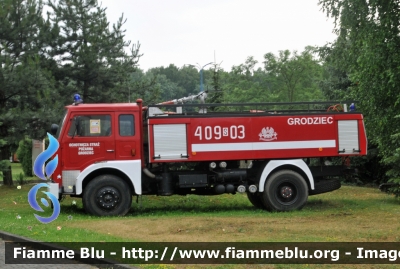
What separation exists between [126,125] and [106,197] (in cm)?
187

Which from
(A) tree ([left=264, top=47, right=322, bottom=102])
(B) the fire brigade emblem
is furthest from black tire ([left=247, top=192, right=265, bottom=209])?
(A) tree ([left=264, top=47, right=322, bottom=102])

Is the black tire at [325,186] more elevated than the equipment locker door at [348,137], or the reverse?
the equipment locker door at [348,137]

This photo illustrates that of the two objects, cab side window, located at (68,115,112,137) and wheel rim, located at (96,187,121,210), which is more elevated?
cab side window, located at (68,115,112,137)

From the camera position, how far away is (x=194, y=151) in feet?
52.0

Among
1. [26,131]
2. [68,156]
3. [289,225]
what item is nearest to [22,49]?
[26,131]

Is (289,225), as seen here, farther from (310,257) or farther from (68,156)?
(68,156)

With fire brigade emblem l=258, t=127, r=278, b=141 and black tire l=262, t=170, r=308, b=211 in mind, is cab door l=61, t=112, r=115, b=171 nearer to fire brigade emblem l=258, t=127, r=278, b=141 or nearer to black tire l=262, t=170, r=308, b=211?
fire brigade emblem l=258, t=127, r=278, b=141

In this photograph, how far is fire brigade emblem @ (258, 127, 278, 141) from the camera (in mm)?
16125

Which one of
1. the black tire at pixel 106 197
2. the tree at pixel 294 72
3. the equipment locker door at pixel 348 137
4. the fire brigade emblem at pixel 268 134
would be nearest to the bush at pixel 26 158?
the black tire at pixel 106 197

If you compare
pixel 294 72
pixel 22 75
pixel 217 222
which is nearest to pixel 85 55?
pixel 22 75

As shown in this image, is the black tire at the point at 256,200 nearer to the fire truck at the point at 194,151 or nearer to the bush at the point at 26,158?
the fire truck at the point at 194,151

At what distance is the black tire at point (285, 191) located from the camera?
1627 cm

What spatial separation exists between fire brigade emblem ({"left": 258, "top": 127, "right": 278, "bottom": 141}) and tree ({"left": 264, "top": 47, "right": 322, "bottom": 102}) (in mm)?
31266

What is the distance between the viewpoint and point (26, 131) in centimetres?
2350
